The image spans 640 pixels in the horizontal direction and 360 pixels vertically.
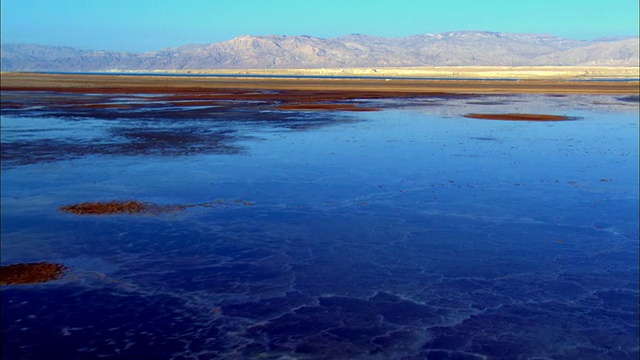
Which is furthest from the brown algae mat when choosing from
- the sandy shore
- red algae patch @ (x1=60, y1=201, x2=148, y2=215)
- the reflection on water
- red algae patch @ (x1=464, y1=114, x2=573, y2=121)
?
the sandy shore

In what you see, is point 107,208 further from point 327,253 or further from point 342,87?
point 342,87

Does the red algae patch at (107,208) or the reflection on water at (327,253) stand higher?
the red algae patch at (107,208)

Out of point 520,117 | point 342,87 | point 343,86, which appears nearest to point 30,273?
point 520,117

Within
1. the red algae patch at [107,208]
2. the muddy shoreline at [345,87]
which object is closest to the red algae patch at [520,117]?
the muddy shoreline at [345,87]

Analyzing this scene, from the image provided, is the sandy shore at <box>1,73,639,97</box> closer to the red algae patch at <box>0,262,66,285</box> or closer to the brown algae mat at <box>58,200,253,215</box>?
the brown algae mat at <box>58,200,253,215</box>

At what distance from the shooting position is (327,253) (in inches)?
374

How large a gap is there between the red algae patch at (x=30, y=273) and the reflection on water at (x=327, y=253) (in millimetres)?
216

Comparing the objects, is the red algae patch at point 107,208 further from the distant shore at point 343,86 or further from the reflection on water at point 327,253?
the distant shore at point 343,86

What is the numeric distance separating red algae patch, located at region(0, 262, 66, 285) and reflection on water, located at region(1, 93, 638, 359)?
0.71ft

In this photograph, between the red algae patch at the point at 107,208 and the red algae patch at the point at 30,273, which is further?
the red algae patch at the point at 107,208

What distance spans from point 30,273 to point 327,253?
162 inches

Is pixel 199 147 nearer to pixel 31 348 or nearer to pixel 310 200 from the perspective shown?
pixel 310 200

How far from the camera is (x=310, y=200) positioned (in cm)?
1280

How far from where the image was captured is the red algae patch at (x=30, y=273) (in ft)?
26.8
